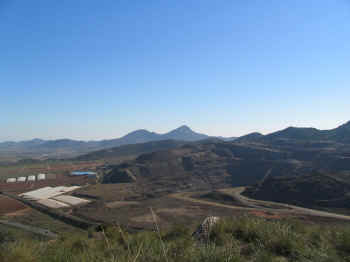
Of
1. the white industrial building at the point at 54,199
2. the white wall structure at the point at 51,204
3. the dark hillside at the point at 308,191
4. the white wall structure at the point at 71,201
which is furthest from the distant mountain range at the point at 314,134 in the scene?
the white wall structure at the point at 51,204

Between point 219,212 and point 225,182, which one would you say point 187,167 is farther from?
point 219,212

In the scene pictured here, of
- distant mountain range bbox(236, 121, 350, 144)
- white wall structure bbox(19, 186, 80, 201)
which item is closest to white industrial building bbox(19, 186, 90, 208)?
white wall structure bbox(19, 186, 80, 201)

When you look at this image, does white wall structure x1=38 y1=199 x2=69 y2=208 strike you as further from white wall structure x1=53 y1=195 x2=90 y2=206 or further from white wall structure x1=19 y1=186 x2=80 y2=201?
white wall structure x1=19 y1=186 x2=80 y2=201

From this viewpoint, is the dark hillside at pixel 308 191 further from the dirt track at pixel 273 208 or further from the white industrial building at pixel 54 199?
the white industrial building at pixel 54 199

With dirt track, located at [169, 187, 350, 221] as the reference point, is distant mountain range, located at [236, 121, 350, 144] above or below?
above

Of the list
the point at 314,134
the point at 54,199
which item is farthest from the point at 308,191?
the point at 314,134

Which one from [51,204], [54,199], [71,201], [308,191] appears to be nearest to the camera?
[51,204]

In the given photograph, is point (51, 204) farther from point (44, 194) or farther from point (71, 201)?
point (44, 194)

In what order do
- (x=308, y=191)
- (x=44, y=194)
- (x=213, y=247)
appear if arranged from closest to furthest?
(x=213, y=247)
(x=308, y=191)
(x=44, y=194)

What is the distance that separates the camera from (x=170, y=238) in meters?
7.88

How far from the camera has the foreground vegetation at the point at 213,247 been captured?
4.53 metres

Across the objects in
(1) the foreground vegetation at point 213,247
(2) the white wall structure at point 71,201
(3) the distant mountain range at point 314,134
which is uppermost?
(3) the distant mountain range at point 314,134

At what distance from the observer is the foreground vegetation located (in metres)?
4.53

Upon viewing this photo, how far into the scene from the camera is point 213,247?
15.9 feet
